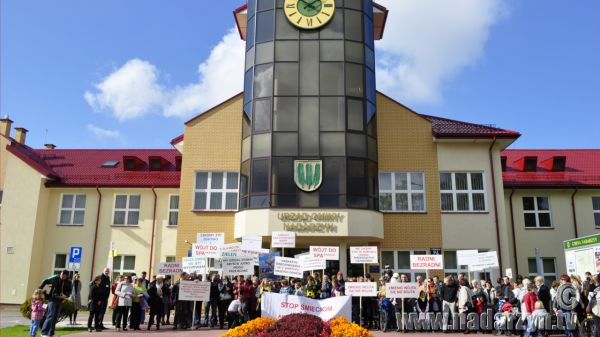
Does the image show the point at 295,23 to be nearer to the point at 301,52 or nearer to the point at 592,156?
the point at 301,52

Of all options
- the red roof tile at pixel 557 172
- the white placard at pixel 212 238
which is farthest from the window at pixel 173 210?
the red roof tile at pixel 557 172

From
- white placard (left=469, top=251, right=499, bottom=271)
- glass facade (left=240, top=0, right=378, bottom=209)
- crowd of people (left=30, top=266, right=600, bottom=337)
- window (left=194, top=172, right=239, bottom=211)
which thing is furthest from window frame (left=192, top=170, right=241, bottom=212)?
white placard (left=469, top=251, right=499, bottom=271)

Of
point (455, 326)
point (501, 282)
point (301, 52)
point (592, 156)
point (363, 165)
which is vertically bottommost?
point (455, 326)

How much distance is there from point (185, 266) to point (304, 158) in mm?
6452

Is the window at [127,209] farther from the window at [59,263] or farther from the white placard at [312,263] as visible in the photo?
the white placard at [312,263]

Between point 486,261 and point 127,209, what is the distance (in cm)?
1809

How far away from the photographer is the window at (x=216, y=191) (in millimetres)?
22391

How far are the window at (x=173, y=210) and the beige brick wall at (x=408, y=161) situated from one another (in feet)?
35.7

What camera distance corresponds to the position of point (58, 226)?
1017 inches

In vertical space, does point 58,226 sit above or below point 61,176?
below

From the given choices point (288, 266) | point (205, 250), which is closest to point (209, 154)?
point (205, 250)

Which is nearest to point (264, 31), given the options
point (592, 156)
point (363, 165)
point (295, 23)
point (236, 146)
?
point (295, 23)

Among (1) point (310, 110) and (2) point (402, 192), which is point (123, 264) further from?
(2) point (402, 192)

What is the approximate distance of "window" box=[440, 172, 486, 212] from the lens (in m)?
22.1
